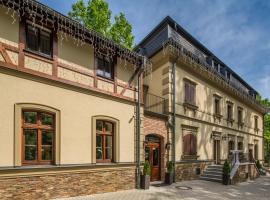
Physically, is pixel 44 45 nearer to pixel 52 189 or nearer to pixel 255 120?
pixel 52 189

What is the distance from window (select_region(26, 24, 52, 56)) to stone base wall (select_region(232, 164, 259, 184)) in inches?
476

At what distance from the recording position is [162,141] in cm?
1191

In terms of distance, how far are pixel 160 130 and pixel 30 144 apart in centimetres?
679

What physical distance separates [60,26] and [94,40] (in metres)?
1.44

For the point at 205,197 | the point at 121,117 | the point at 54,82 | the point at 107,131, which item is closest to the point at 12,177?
the point at 54,82

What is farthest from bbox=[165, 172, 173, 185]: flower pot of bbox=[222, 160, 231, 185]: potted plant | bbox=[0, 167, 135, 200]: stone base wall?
bbox=[222, 160, 231, 185]: potted plant

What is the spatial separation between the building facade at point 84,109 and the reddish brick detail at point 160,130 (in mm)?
52

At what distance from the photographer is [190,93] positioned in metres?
13.9

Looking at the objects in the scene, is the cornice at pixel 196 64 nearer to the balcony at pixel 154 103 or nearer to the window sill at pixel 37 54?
the balcony at pixel 154 103

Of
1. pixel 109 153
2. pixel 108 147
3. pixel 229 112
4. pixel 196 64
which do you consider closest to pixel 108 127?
pixel 108 147

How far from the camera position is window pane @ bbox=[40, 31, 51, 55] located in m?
7.40

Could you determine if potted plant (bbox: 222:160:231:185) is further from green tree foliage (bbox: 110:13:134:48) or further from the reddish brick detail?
green tree foliage (bbox: 110:13:134:48)

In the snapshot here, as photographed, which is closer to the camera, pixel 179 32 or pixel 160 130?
pixel 160 130

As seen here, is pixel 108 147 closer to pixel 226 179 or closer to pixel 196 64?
pixel 226 179
